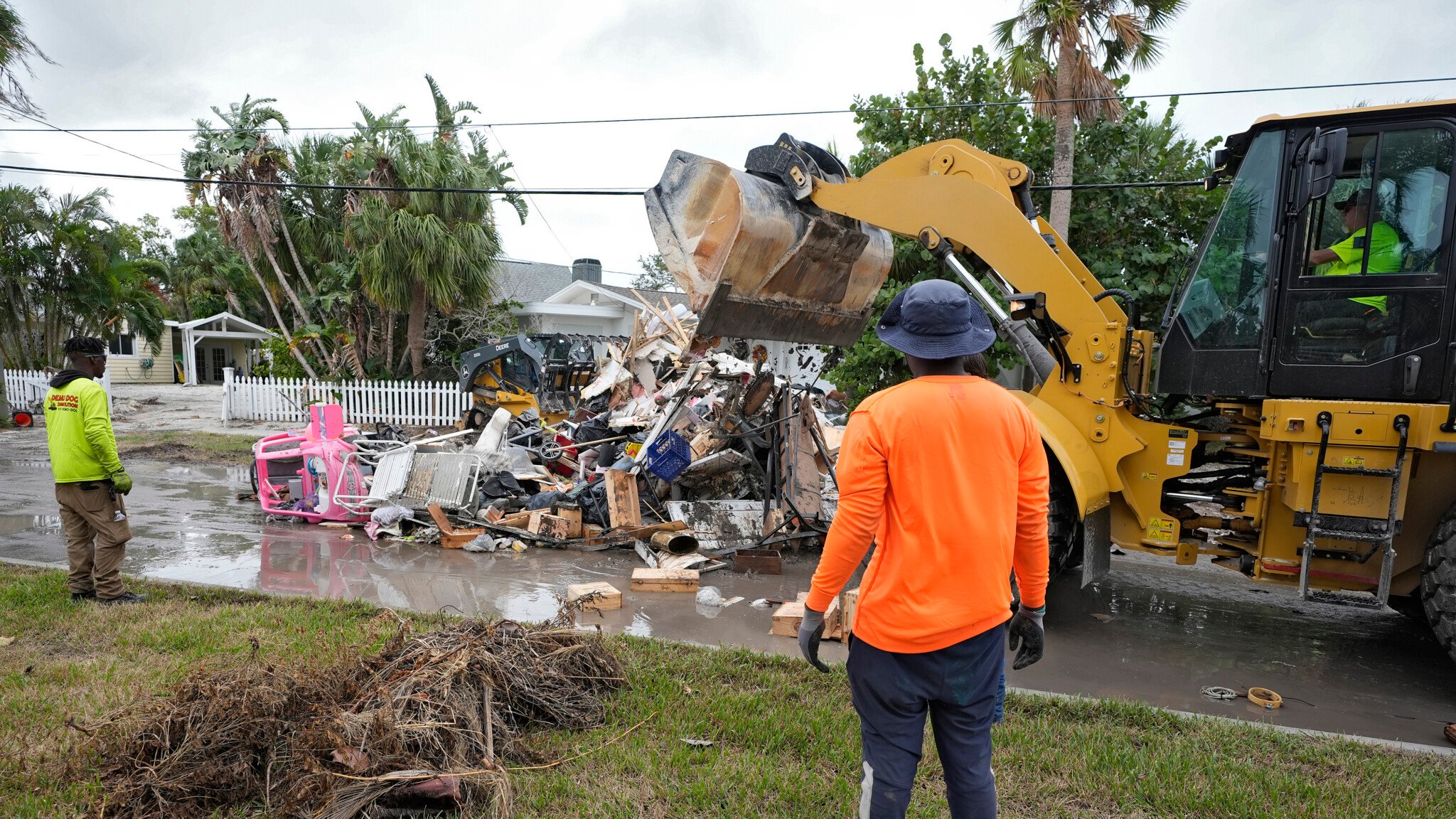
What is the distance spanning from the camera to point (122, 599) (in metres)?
6.04

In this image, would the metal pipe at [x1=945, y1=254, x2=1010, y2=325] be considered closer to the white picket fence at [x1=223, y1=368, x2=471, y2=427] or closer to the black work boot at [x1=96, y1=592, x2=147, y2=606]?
the black work boot at [x1=96, y1=592, x2=147, y2=606]

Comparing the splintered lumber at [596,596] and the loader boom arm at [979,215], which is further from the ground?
the loader boom arm at [979,215]

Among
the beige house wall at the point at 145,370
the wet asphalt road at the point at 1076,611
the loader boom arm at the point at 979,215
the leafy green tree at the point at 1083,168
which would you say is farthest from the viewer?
the beige house wall at the point at 145,370

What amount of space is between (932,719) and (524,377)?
14482 mm

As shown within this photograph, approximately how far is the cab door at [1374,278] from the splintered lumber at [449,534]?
6.97 meters

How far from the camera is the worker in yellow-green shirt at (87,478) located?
19.3 ft

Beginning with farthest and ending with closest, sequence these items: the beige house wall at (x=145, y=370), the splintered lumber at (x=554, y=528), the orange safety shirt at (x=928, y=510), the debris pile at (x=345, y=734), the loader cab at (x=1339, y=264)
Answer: the beige house wall at (x=145, y=370) → the splintered lumber at (x=554, y=528) → the loader cab at (x=1339, y=264) → the debris pile at (x=345, y=734) → the orange safety shirt at (x=928, y=510)

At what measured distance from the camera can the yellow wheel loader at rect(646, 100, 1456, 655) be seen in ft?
15.6

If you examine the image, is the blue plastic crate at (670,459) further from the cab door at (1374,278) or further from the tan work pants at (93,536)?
the cab door at (1374,278)

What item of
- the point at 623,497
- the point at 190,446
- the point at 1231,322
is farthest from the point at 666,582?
the point at 190,446

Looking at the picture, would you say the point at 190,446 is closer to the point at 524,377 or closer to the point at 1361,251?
the point at 524,377

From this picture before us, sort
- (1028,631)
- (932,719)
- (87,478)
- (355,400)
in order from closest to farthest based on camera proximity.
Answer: (932,719), (1028,631), (87,478), (355,400)

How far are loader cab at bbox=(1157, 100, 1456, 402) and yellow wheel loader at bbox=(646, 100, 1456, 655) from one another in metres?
0.01

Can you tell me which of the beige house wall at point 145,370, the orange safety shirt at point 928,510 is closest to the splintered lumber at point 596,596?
the orange safety shirt at point 928,510
